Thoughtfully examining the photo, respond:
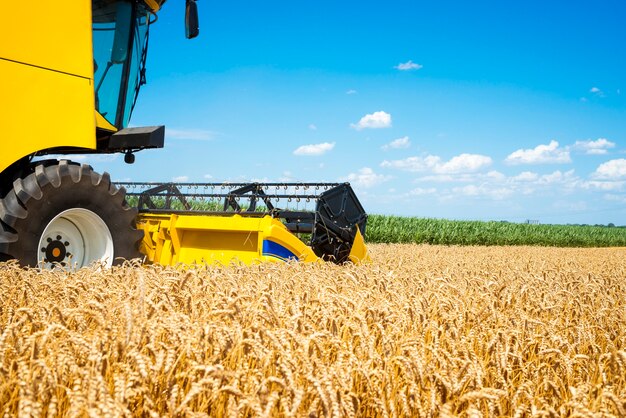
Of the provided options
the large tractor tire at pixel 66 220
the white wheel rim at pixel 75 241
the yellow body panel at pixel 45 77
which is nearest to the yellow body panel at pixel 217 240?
the large tractor tire at pixel 66 220

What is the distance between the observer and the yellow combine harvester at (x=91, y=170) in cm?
484

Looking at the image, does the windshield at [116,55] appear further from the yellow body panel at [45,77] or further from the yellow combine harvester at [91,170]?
the yellow body panel at [45,77]

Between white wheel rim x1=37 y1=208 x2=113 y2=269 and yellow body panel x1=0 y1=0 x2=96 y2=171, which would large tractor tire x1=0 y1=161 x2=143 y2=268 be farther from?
yellow body panel x1=0 y1=0 x2=96 y2=171

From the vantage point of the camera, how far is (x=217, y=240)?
6.68 meters

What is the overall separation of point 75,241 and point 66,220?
Result: 0.75 ft

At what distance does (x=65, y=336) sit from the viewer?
241 centimetres

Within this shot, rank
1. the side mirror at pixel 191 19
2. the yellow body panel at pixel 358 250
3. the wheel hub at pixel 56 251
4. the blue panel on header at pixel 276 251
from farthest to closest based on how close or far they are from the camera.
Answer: the yellow body panel at pixel 358 250, the side mirror at pixel 191 19, the blue panel on header at pixel 276 251, the wheel hub at pixel 56 251

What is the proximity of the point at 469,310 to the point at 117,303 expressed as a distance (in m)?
2.09

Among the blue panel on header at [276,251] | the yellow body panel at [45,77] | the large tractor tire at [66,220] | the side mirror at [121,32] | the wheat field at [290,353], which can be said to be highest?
the side mirror at [121,32]

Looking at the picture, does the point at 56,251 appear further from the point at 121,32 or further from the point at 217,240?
the point at 121,32

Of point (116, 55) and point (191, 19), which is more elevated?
point (191, 19)

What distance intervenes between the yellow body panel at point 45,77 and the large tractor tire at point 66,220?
27cm

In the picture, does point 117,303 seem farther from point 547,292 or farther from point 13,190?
point 547,292

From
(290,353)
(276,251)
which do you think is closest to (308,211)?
(276,251)
